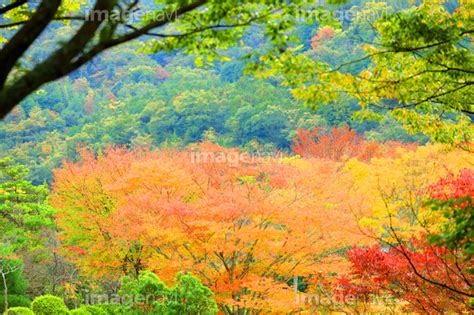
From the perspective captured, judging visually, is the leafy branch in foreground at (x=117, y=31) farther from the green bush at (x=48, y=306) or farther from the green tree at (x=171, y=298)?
the green bush at (x=48, y=306)

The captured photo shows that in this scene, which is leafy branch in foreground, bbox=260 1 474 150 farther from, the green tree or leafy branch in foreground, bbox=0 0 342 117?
the green tree

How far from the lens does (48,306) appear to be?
11273 millimetres

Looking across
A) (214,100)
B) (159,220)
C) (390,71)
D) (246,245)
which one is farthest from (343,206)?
(214,100)

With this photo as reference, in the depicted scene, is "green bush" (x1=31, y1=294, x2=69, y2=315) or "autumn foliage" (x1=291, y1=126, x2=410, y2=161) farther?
"autumn foliage" (x1=291, y1=126, x2=410, y2=161)

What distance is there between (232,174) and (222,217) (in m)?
5.23

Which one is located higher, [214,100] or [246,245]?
[246,245]

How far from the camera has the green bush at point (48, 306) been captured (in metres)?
11.2

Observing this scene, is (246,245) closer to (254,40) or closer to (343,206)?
(343,206)

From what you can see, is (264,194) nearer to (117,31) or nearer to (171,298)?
(171,298)

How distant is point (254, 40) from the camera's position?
67.0 m

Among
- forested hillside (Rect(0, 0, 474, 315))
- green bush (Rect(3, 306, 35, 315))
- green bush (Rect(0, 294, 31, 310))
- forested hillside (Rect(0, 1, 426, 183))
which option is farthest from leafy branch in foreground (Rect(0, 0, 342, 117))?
forested hillside (Rect(0, 1, 426, 183))

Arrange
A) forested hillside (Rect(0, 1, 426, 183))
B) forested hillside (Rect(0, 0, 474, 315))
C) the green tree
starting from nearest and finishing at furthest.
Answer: forested hillside (Rect(0, 0, 474, 315))
the green tree
forested hillside (Rect(0, 1, 426, 183))

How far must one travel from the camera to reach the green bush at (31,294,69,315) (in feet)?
36.9

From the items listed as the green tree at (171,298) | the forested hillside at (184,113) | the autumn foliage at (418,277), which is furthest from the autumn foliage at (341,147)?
the autumn foliage at (418,277)
